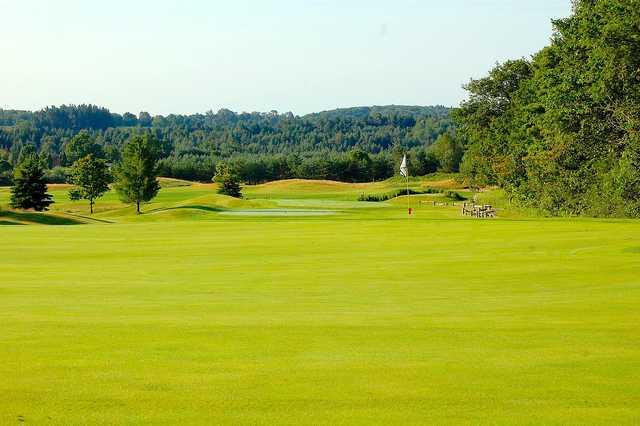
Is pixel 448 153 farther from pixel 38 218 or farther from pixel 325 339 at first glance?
pixel 325 339

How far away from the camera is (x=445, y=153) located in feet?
572

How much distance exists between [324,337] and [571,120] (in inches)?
1642

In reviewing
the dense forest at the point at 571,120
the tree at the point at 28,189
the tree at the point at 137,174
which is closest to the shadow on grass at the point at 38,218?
the tree at the point at 28,189

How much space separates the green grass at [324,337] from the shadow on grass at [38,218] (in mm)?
33412

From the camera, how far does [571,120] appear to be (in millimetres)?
50844

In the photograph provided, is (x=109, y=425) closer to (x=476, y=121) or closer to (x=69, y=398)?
(x=69, y=398)

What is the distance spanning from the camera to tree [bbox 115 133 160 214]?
92.5 meters

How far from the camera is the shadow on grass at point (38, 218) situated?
60.5 m

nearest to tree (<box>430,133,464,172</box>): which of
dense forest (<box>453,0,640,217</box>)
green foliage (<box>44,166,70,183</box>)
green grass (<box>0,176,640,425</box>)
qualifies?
green foliage (<box>44,166,70,183</box>)

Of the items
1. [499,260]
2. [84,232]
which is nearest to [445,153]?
[84,232]

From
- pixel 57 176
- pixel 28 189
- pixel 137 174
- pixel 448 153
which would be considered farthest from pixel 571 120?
pixel 57 176

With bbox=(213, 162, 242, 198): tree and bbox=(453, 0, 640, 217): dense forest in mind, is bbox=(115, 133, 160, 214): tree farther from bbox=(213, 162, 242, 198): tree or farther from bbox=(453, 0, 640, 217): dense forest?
bbox=(453, 0, 640, 217): dense forest

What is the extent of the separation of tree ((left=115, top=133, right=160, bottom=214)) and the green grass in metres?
64.3

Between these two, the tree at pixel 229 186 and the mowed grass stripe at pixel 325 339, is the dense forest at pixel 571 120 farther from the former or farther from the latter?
the tree at pixel 229 186
